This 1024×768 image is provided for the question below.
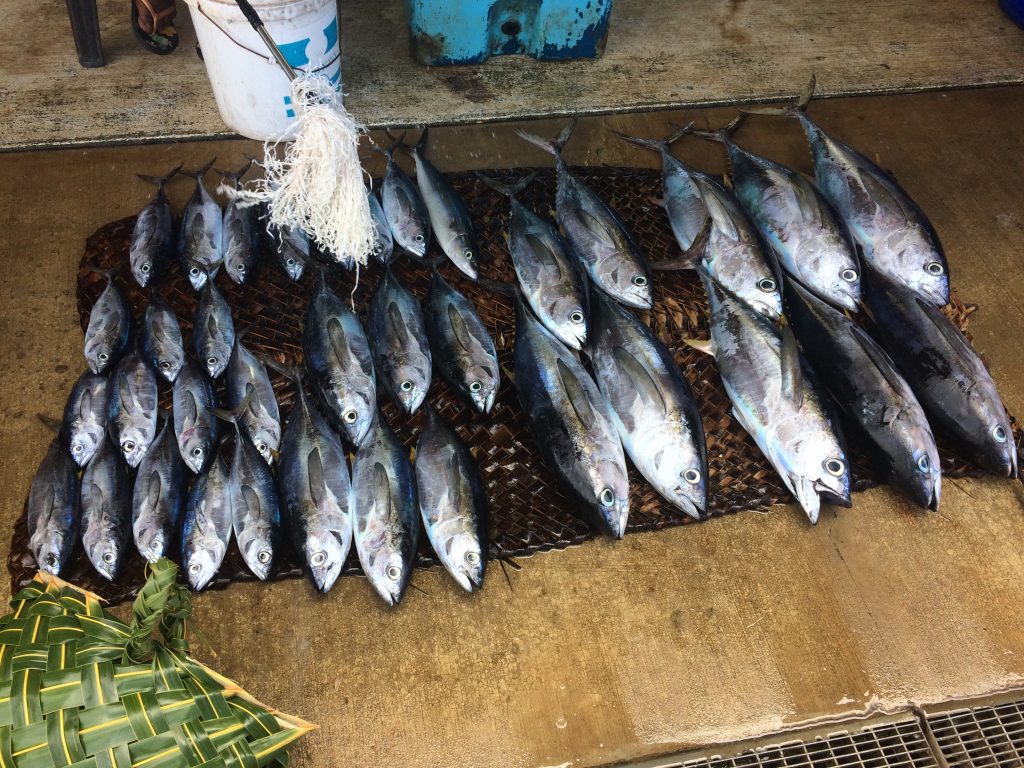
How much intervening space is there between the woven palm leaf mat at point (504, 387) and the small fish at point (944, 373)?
0.42 ft

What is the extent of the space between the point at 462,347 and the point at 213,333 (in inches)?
35.2

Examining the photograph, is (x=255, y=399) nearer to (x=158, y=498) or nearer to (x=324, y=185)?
(x=158, y=498)

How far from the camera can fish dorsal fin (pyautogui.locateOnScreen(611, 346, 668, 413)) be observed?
8.14ft

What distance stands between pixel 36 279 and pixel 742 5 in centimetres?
423

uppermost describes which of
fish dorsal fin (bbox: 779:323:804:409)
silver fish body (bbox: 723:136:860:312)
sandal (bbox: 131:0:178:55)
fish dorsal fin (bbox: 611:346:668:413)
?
sandal (bbox: 131:0:178:55)

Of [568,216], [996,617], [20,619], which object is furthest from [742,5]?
[20,619]

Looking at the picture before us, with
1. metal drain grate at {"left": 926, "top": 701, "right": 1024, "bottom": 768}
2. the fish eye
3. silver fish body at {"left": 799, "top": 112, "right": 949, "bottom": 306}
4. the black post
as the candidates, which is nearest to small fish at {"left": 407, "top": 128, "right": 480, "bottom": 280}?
the fish eye

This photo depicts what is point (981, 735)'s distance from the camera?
2154 millimetres

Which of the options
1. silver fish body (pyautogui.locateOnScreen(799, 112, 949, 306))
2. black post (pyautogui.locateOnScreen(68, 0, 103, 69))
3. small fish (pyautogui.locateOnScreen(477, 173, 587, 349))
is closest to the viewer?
small fish (pyautogui.locateOnScreen(477, 173, 587, 349))

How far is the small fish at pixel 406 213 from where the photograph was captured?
296 centimetres

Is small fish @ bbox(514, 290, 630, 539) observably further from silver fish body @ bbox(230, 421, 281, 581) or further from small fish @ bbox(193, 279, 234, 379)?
small fish @ bbox(193, 279, 234, 379)

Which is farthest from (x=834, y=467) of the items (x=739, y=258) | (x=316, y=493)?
(x=316, y=493)

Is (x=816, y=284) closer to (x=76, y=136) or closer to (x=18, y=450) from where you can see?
(x=18, y=450)

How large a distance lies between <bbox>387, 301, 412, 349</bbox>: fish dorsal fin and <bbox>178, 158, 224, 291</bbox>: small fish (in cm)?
72
